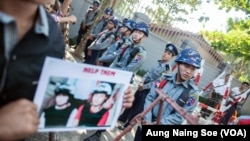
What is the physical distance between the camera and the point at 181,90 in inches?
140

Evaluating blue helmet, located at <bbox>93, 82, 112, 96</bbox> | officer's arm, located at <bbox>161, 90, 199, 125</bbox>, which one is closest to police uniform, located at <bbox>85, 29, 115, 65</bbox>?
officer's arm, located at <bbox>161, 90, 199, 125</bbox>

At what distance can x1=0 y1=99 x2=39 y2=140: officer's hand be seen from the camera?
127 cm

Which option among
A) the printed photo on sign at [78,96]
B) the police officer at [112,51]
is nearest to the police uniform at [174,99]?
the printed photo on sign at [78,96]

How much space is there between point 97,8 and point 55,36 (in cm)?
1048

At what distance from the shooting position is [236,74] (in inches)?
1229

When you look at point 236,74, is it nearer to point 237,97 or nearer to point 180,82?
point 237,97

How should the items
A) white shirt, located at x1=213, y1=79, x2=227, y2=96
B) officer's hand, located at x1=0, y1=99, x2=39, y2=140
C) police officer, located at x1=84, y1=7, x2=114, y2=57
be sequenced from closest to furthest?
1. officer's hand, located at x1=0, y1=99, x2=39, y2=140
2. police officer, located at x1=84, y1=7, x2=114, y2=57
3. white shirt, located at x1=213, y1=79, x2=227, y2=96

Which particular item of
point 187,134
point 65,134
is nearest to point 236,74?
point 65,134

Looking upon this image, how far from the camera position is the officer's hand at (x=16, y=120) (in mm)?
1272

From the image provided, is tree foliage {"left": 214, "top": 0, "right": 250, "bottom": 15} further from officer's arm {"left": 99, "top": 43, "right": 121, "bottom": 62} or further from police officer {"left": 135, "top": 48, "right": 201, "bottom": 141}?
police officer {"left": 135, "top": 48, "right": 201, "bottom": 141}

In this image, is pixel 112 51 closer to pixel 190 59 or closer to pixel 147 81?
pixel 147 81

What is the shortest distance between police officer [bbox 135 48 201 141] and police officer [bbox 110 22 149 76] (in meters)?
1.88

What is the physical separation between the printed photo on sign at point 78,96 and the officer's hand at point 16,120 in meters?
0.15

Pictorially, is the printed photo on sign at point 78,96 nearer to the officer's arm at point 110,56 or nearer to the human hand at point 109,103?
the human hand at point 109,103
